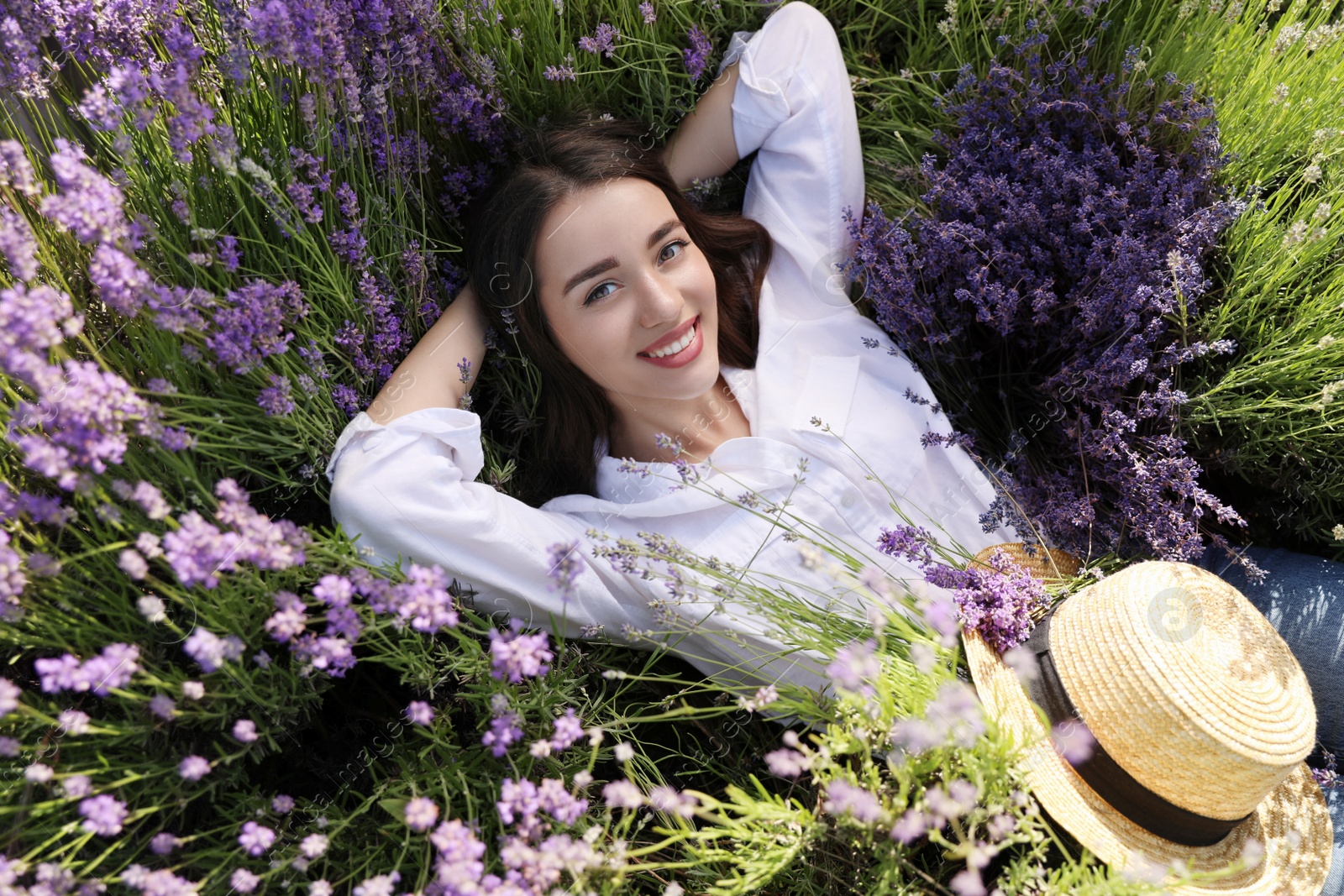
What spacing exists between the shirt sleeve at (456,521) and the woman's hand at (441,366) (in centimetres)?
5

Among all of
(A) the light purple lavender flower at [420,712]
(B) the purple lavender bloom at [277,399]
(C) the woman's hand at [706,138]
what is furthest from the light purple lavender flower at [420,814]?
(C) the woman's hand at [706,138]

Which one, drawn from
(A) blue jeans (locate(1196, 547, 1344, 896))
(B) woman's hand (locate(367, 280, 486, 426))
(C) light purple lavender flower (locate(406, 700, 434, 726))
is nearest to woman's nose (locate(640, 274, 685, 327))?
(B) woman's hand (locate(367, 280, 486, 426))

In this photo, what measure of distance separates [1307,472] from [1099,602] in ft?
2.86

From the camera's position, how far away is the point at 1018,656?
1.19 meters

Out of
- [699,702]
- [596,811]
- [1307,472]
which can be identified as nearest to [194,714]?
[596,811]

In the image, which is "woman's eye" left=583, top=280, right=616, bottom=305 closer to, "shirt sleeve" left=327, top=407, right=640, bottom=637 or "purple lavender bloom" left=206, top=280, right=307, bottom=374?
"shirt sleeve" left=327, top=407, right=640, bottom=637

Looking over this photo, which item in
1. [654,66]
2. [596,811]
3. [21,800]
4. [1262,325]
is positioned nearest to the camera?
[21,800]

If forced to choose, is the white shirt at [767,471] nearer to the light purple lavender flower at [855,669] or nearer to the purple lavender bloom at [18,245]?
the light purple lavender flower at [855,669]

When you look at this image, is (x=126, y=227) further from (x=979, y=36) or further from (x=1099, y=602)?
(x=979, y=36)

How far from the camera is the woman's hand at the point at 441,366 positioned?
1859 millimetres

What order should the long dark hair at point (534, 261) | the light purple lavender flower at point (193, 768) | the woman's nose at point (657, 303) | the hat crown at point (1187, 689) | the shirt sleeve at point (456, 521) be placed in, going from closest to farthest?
the light purple lavender flower at point (193, 768), the hat crown at point (1187, 689), the shirt sleeve at point (456, 521), the woman's nose at point (657, 303), the long dark hair at point (534, 261)

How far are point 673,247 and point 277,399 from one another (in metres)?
0.89

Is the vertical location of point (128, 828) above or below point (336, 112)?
below

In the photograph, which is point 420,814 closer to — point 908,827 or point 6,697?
point 6,697
